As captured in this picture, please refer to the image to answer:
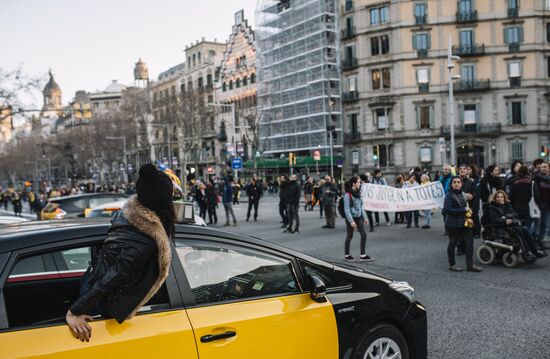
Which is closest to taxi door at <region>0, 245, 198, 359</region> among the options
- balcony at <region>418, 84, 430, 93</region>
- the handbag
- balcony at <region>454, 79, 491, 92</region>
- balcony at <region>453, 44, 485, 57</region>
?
the handbag

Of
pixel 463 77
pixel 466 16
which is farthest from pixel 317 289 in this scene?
pixel 466 16

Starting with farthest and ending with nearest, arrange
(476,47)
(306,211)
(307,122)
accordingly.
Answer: (307,122), (476,47), (306,211)

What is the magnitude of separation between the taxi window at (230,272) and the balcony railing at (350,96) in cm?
5023

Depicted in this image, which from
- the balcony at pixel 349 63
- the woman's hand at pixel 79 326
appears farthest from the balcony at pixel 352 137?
the woman's hand at pixel 79 326

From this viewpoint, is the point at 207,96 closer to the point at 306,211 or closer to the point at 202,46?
the point at 202,46

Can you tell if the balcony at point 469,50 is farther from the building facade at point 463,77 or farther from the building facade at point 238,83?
the building facade at point 238,83

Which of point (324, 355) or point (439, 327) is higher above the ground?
point (324, 355)

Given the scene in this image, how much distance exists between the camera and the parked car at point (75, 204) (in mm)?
14555

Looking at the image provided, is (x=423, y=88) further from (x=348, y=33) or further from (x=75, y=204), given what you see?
(x=75, y=204)

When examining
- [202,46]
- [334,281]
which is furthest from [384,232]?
[202,46]

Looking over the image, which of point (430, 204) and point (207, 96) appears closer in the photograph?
point (430, 204)

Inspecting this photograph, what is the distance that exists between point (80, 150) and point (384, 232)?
217 ft

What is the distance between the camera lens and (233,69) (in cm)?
6756

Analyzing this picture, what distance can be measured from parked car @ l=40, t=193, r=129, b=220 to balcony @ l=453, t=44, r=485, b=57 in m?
42.8
